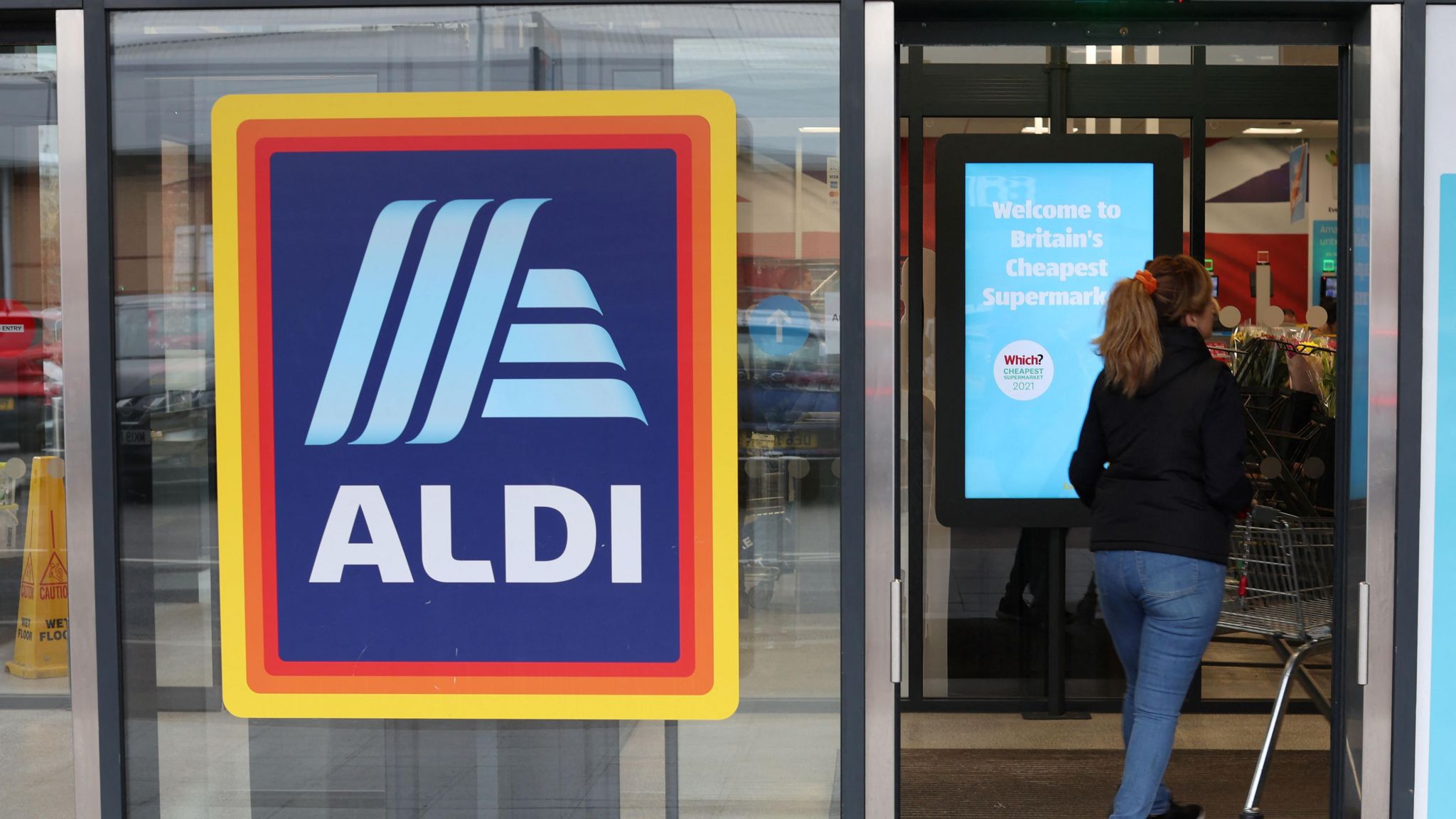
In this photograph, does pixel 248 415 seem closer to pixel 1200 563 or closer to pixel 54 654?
pixel 54 654

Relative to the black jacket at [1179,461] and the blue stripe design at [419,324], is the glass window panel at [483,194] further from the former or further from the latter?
the black jacket at [1179,461]

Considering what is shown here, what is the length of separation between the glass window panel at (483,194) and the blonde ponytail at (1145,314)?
3.42 feet

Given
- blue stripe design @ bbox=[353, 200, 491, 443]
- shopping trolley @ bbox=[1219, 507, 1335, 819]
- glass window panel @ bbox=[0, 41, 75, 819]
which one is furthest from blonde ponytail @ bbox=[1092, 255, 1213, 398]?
glass window panel @ bbox=[0, 41, 75, 819]

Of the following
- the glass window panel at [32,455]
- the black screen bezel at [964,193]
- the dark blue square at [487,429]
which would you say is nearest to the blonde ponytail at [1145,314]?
the dark blue square at [487,429]

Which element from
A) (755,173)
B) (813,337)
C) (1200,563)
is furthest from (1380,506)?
(755,173)

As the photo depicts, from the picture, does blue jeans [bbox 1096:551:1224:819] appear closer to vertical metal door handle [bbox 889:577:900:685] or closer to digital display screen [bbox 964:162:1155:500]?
vertical metal door handle [bbox 889:577:900:685]

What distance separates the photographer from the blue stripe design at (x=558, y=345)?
344cm

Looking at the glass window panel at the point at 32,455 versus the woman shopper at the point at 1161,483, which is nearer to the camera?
the glass window panel at the point at 32,455

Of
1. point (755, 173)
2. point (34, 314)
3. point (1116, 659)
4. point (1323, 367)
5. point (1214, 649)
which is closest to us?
point (755, 173)

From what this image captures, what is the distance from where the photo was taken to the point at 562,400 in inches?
136

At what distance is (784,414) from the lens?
135 inches

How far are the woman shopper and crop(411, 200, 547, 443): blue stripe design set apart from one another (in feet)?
6.02

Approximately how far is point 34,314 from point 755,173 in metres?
2.05

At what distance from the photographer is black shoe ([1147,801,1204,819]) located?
14.3ft
